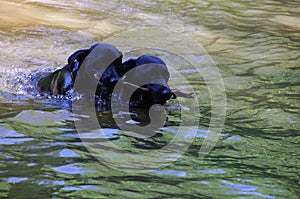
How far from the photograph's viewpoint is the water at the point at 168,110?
11.7 ft

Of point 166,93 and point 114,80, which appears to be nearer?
point 166,93

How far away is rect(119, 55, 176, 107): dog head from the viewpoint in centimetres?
538

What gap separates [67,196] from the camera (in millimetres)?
3340

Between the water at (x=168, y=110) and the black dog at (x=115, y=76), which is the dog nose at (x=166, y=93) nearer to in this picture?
the black dog at (x=115, y=76)

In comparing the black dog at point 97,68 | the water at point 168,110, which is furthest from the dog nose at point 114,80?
the water at point 168,110

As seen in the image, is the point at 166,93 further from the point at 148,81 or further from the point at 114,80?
the point at 114,80

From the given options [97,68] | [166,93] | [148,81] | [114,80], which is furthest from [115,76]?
[166,93]

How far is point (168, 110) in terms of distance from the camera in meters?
5.52

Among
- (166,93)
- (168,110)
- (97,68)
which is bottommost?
(168,110)

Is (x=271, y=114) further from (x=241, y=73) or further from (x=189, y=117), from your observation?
(x=241, y=73)

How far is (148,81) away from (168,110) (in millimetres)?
327

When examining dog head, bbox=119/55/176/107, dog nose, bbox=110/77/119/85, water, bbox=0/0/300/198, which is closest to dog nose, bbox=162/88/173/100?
dog head, bbox=119/55/176/107

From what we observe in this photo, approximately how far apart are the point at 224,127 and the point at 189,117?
43 centimetres

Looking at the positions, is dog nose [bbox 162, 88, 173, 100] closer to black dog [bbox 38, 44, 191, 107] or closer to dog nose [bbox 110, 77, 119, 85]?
black dog [bbox 38, 44, 191, 107]
